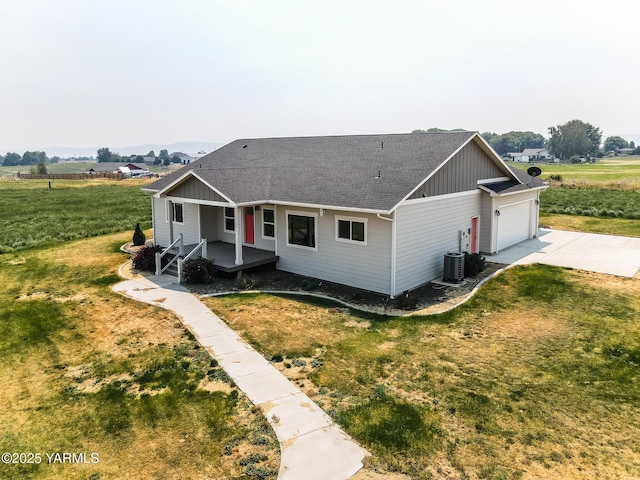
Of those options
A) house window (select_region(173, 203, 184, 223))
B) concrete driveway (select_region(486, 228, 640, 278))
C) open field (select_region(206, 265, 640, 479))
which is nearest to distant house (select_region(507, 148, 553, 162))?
concrete driveway (select_region(486, 228, 640, 278))

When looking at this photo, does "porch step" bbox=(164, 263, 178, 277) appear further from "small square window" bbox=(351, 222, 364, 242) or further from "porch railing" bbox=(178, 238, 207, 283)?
"small square window" bbox=(351, 222, 364, 242)

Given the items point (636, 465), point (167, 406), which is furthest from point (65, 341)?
point (636, 465)

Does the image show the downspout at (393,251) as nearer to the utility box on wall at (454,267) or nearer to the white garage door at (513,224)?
the utility box on wall at (454,267)

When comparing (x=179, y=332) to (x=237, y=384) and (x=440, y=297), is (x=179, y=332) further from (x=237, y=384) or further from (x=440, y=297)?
(x=440, y=297)

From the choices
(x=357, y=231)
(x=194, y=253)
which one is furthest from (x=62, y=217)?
(x=357, y=231)

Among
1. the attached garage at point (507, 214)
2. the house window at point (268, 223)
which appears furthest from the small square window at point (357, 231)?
the attached garage at point (507, 214)

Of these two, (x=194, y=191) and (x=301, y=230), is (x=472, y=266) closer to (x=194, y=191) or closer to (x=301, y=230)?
(x=301, y=230)
